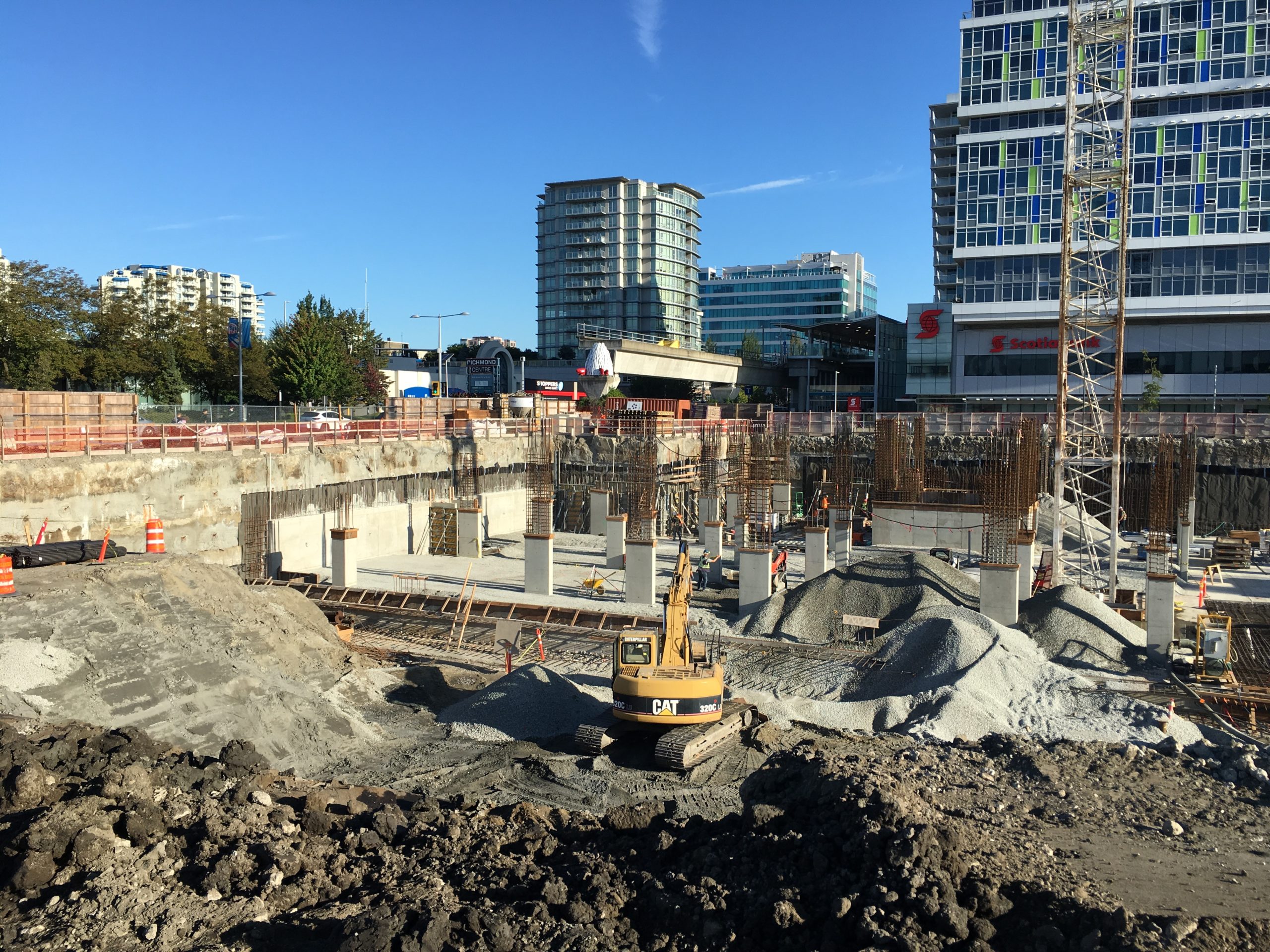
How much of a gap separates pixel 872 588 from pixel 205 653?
13.7m

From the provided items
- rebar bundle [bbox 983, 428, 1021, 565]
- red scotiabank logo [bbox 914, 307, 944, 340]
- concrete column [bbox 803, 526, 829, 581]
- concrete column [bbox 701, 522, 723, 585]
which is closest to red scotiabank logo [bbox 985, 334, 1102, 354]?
red scotiabank logo [bbox 914, 307, 944, 340]

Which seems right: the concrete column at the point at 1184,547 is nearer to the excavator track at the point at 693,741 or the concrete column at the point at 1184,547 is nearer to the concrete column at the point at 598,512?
the concrete column at the point at 598,512

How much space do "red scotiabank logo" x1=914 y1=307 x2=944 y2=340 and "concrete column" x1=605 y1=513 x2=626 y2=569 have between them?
137 feet

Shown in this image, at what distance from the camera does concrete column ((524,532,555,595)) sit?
24094mm

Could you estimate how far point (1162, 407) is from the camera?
58.6 metres

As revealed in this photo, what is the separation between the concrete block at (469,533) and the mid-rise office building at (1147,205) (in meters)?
40.4

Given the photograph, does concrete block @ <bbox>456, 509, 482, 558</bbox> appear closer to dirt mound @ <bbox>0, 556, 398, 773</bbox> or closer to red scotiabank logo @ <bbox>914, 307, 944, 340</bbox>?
dirt mound @ <bbox>0, 556, 398, 773</bbox>

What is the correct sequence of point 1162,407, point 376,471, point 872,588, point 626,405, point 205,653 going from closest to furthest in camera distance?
point 205,653
point 872,588
point 376,471
point 626,405
point 1162,407

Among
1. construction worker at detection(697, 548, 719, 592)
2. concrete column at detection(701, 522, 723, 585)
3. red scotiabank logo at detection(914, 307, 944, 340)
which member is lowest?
construction worker at detection(697, 548, 719, 592)

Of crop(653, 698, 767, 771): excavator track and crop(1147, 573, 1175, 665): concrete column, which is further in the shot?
crop(1147, 573, 1175, 665): concrete column

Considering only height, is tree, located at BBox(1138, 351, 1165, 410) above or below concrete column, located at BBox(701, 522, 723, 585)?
above

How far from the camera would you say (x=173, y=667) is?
14461 millimetres

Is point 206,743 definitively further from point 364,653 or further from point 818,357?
point 818,357

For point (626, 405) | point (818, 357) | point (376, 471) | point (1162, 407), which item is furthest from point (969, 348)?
point (376, 471)
